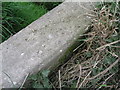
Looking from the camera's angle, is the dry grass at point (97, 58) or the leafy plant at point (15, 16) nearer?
the dry grass at point (97, 58)

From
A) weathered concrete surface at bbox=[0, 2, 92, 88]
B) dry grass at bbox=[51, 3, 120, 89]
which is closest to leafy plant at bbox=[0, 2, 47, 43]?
weathered concrete surface at bbox=[0, 2, 92, 88]

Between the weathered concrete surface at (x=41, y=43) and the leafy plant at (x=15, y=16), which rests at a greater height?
the leafy plant at (x=15, y=16)

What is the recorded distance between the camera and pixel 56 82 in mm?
1507

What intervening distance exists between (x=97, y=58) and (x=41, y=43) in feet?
1.34

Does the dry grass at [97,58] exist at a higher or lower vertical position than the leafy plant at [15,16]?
lower

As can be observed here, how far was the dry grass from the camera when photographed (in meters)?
1.42

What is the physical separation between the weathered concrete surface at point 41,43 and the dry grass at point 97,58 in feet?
0.34

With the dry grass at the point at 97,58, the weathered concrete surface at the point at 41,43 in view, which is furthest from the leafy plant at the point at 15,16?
the dry grass at the point at 97,58

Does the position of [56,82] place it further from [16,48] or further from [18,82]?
[16,48]

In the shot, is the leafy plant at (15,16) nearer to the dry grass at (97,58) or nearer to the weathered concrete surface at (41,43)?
the weathered concrete surface at (41,43)

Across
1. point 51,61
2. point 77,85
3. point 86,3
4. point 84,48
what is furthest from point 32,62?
point 86,3

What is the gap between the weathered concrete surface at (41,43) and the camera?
1.46m

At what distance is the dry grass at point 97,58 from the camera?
1.42 metres

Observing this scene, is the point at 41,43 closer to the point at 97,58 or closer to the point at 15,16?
the point at 97,58
